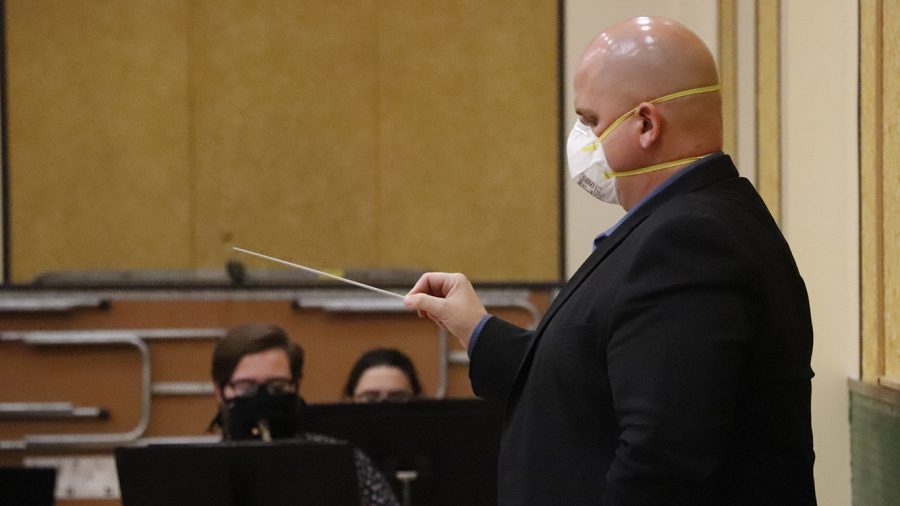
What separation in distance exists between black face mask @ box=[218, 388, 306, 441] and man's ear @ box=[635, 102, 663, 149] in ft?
5.74

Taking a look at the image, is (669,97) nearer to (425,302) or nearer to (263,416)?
(425,302)

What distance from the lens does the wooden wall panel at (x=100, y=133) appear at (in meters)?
5.41

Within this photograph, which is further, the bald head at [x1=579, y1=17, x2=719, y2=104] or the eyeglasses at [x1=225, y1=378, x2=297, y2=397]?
the eyeglasses at [x1=225, y1=378, x2=297, y2=397]

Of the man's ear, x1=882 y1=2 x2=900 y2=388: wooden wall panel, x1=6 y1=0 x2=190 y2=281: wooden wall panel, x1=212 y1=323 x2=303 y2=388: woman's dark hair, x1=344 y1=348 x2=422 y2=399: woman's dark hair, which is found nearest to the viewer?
the man's ear

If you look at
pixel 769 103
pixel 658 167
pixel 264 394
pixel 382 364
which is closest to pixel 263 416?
pixel 264 394

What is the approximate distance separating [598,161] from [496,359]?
0.30m

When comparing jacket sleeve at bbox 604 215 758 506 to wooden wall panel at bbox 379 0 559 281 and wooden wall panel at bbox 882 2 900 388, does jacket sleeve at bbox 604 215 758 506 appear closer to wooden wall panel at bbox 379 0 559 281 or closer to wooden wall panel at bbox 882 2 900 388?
wooden wall panel at bbox 882 2 900 388

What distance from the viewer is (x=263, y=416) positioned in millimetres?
3100

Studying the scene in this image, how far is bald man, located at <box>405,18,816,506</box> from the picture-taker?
1.33 m

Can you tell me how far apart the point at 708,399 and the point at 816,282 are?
6.09ft

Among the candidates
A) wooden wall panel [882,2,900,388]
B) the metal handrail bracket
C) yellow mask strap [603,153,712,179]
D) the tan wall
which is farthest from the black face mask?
the tan wall

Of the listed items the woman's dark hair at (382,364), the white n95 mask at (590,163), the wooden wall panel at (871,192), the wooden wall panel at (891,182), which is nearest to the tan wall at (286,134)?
the woman's dark hair at (382,364)

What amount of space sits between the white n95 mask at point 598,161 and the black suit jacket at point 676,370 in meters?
0.07

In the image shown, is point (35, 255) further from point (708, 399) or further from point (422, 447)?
point (708, 399)
